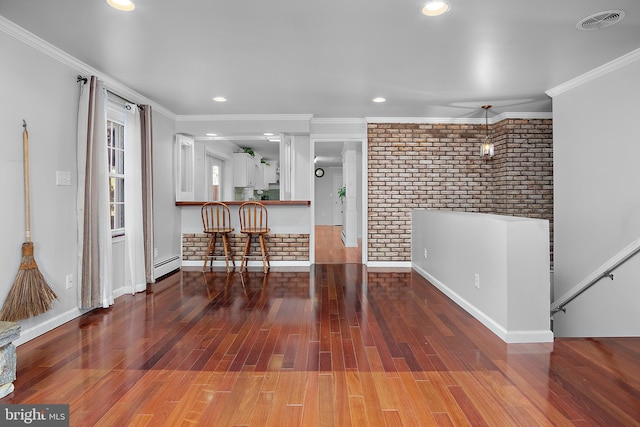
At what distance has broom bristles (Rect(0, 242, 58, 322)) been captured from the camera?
2607 mm

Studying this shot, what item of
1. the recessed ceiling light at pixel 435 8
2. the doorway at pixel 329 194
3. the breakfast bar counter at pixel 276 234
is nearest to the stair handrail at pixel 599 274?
the recessed ceiling light at pixel 435 8

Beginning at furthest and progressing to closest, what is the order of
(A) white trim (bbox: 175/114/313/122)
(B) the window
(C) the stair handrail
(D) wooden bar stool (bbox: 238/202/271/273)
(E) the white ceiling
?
1. (A) white trim (bbox: 175/114/313/122)
2. (D) wooden bar stool (bbox: 238/202/271/273)
3. (B) the window
4. (C) the stair handrail
5. (E) the white ceiling

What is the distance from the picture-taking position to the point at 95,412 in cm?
181

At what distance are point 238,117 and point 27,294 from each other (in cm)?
355

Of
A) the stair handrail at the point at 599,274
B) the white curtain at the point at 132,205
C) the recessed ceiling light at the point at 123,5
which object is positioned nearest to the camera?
the recessed ceiling light at the point at 123,5

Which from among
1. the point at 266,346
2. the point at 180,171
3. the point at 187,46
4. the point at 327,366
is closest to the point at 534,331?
the point at 327,366

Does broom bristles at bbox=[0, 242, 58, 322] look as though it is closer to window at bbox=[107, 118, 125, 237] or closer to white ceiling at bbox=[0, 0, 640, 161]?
window at bbox=[107, 118, 125, 237]

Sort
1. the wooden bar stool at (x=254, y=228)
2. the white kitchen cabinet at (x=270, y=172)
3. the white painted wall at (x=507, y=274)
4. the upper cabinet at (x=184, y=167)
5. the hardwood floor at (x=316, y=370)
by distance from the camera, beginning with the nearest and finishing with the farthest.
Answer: the hardwood floor at (x=316, y=370) → the white painted wall at (x=507, y=274) → the wooden bar stool at (x=254, y=228) → the upper cabinet at (x=184, y=167) → the white kitchen cabinet at (x=270, y=172)

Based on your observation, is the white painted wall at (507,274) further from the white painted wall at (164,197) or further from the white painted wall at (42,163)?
the white painted wall at (164,197)

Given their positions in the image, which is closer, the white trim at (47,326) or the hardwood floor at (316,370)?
the hardwood floor at (316,370)

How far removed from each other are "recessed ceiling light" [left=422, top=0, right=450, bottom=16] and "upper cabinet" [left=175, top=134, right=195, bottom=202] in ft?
13.6

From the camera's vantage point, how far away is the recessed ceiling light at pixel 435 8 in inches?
94.7

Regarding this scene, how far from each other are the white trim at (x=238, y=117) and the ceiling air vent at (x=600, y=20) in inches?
134

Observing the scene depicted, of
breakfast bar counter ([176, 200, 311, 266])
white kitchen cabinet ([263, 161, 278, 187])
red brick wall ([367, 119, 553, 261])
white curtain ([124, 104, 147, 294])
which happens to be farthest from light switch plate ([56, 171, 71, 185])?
white kitchen cabinet ([263, 161, 278, 187])
